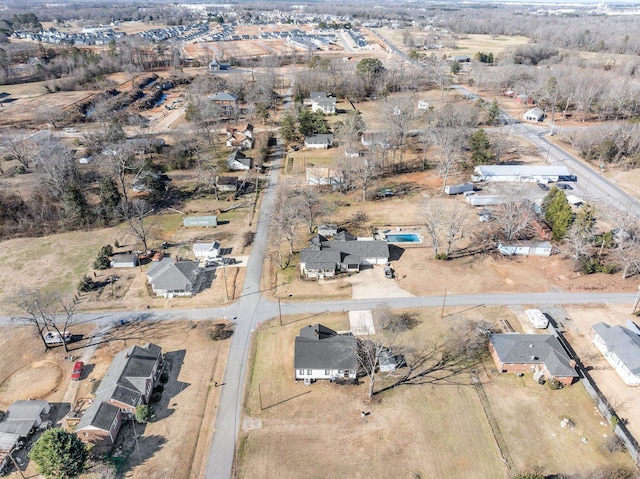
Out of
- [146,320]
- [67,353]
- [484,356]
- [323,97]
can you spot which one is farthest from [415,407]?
[323,97]

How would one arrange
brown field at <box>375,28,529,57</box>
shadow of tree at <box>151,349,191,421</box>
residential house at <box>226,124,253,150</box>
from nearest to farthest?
shadow of tree at <box>151,349,191,421</box>
residential house at <box>226,124,253,150</box>
brown field at <box>375,28,529,57</box>

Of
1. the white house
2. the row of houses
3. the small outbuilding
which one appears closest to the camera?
the small outbuilding

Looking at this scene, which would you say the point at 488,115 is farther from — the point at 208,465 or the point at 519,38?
the point at 519,38

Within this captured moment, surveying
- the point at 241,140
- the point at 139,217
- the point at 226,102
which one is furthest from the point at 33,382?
the point at 226,102

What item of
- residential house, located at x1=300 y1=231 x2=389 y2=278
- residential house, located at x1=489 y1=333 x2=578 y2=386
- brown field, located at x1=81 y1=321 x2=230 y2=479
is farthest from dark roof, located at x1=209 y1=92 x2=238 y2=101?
residential house, located at x1=489 y1=333 x2=578 y2=386

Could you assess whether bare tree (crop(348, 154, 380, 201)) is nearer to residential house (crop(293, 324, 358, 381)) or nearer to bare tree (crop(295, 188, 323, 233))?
bare tree (crop(295, 188, 323, 233))

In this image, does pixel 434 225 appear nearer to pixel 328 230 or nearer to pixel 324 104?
pixel 328 230
